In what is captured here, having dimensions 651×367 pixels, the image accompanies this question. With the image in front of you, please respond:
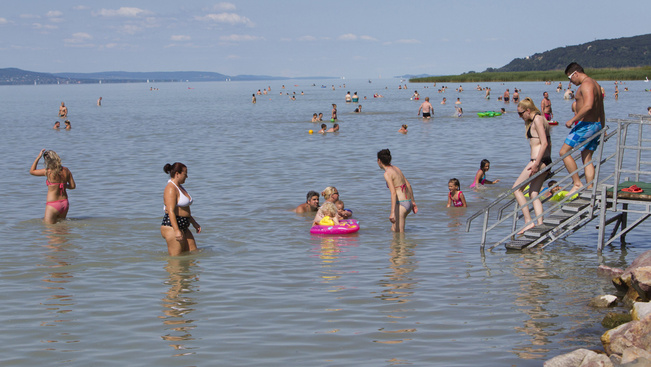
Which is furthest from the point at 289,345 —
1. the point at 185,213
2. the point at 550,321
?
the point at 185,213

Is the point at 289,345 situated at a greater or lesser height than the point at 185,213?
lesser

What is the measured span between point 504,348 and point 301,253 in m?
5.19

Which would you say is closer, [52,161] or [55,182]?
[52,161]

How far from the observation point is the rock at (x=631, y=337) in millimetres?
6678

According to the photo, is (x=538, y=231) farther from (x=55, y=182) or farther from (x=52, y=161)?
(x=55, y=182)

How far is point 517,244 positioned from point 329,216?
3.71 meters

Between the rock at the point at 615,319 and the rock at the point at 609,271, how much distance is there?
192cm

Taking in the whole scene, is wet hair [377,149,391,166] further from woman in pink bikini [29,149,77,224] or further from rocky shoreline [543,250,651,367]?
woman in pink bikini [29,149,77,224]

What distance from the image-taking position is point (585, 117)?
430 inches

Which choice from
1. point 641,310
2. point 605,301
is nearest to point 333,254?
point 605,301

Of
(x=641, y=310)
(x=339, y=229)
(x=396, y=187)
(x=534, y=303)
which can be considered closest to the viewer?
(x=641, y=310)

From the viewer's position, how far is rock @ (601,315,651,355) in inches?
263

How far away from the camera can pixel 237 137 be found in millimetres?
36625

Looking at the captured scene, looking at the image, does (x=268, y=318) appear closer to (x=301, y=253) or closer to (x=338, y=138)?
(x=301, y=253)
